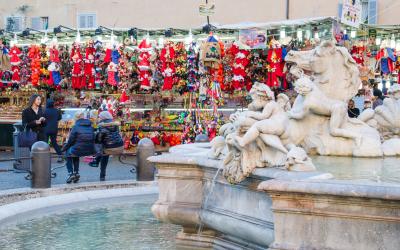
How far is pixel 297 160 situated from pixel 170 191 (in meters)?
2.19

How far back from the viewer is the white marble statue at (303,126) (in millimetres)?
6660

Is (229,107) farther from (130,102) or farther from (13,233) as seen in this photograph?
(13,233)

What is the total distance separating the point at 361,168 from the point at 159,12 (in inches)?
808

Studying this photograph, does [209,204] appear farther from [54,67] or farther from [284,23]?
[54,67]

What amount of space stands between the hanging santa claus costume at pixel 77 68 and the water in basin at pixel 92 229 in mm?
8436

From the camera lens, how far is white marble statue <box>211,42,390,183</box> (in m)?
6.66

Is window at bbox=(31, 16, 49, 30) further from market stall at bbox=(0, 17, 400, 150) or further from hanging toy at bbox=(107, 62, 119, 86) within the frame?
hanging toy at bbox=(107, 62, 119, 86)

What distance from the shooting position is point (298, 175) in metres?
5.89

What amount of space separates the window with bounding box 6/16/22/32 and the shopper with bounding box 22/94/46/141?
14.0 meters

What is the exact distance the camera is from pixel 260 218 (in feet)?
21.5

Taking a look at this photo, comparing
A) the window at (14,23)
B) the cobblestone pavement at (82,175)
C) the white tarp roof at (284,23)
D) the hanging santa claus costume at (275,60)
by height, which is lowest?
the cobblestone pavement at (82,175)

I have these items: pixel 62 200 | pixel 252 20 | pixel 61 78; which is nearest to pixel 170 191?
pixel 62 200

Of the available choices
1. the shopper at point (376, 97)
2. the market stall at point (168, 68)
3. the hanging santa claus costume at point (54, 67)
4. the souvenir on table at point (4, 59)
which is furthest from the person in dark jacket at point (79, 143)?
the souvenir on table at point (4, 59)

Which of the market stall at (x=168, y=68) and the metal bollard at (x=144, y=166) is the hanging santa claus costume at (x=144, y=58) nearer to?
the market stall at (x=168, y=68)
